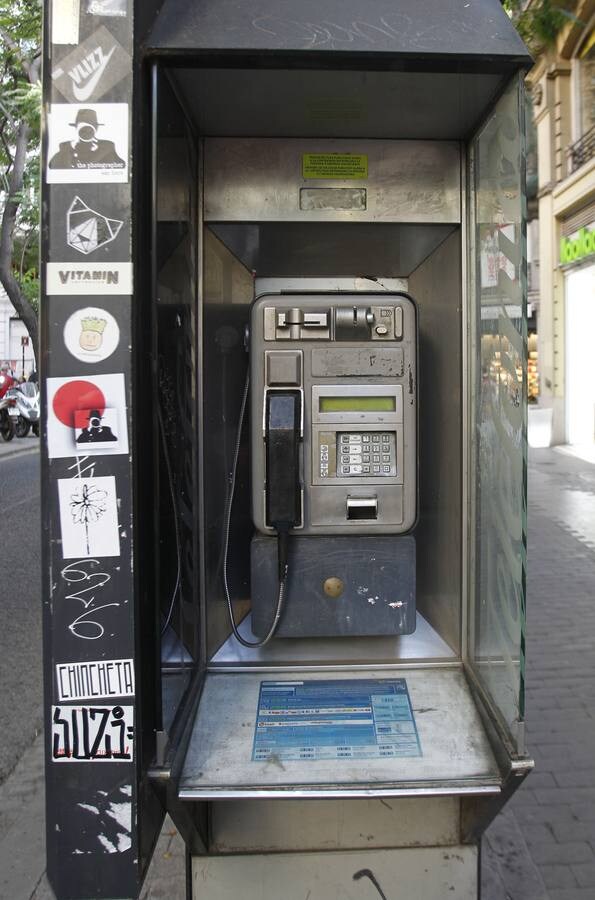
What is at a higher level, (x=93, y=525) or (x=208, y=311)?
(x=208, y=311)

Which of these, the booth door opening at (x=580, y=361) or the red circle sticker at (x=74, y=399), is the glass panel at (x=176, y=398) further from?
the booth door opening at (x=580, y=361)

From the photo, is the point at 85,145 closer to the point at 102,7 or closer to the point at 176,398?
the point at 102,7

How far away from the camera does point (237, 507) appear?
104 inches

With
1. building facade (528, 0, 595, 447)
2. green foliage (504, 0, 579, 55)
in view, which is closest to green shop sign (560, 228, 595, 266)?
building facade (528, 0, 595, 447)

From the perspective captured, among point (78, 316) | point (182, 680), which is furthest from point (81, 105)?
point (182, 680)

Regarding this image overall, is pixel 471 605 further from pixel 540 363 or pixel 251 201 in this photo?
pixel 540 363

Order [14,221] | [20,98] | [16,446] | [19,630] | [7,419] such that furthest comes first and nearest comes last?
[7,419] → [16,446] → [14,221] → [20,98] → [19,630]

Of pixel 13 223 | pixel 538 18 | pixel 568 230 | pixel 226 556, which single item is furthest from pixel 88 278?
pixel 13 223

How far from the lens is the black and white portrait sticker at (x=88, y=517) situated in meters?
1.51

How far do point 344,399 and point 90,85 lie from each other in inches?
43.8

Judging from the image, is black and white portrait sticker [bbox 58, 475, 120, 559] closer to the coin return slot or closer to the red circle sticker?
the red circle sticker

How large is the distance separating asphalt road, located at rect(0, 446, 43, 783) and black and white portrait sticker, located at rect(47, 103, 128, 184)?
2.54 meters

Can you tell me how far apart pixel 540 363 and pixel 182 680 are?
13.9 m

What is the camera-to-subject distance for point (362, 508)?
2.29 m
